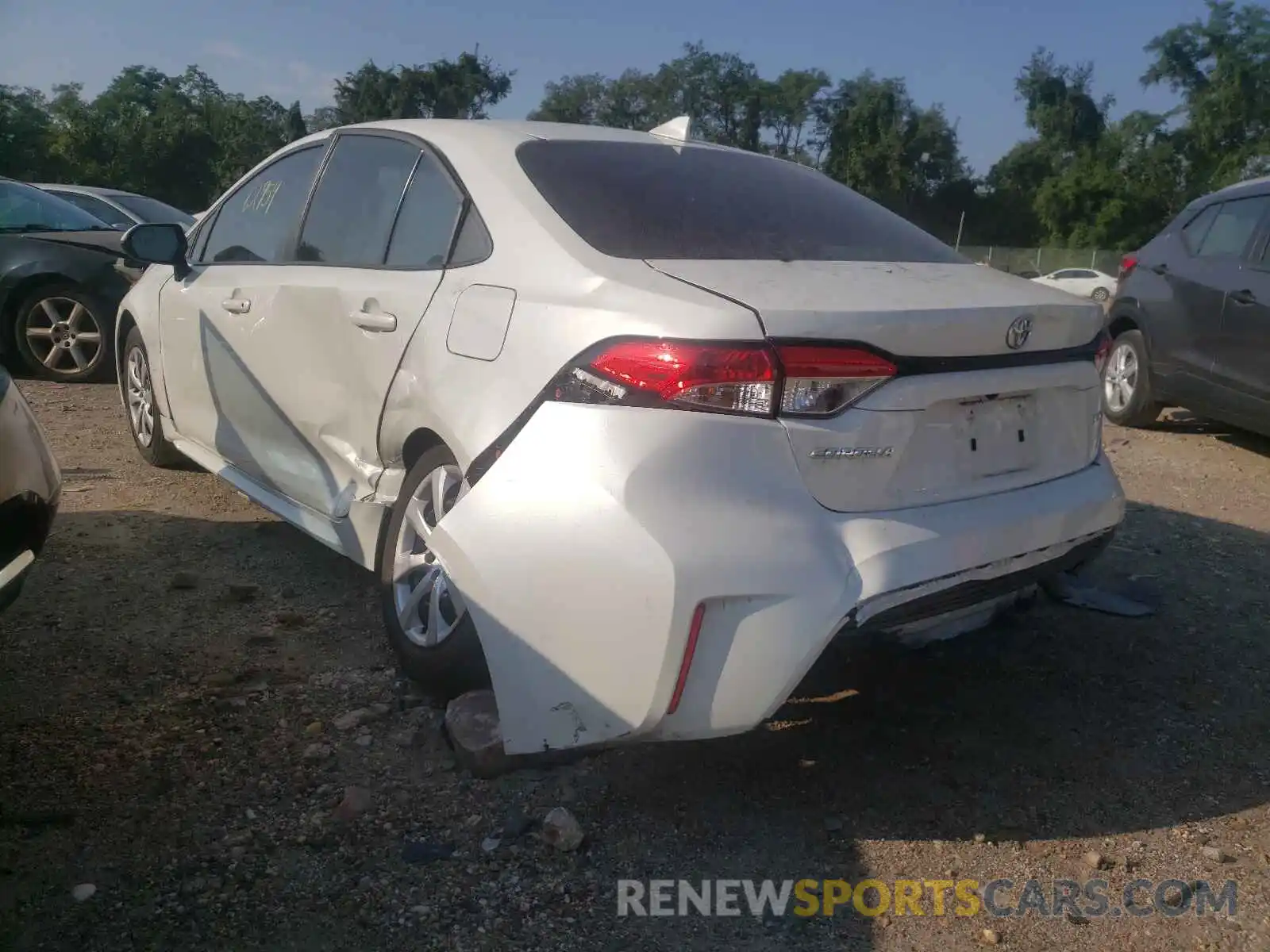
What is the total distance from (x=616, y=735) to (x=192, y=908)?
92 cm

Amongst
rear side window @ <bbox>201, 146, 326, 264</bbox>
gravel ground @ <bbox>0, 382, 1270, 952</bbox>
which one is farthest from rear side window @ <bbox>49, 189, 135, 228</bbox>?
gravel ground @ <bbox>0, 382, 1270, 952</bbox>

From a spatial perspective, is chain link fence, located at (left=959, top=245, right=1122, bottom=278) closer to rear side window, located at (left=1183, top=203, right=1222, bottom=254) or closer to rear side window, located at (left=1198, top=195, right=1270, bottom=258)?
rear side window, located at (left=1183, top=203, right=1222, bottom=254)

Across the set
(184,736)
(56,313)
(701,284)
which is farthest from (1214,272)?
(56,313)

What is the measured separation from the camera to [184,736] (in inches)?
115

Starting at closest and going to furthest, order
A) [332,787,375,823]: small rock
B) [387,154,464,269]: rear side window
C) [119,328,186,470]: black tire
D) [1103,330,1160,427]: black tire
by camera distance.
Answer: [332,787,375,823]: small rock
[387,154,464,269]: rear side window
[119,328,186,470]: black tire
[1103,330,1160,427]: black tire

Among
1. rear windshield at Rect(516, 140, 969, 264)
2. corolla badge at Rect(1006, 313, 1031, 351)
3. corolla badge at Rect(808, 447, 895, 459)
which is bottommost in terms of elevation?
corolla badge at Rect(808, 447, 895, 459)

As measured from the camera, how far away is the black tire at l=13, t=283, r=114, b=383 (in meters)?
7.80

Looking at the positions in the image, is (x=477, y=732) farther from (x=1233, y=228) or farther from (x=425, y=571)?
(x=1233, y=228)

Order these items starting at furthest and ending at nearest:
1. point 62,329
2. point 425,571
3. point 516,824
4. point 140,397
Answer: point 62,329
point 140,397
point 425,571
point 516,824

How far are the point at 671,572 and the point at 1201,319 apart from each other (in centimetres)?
554

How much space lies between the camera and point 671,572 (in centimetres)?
223

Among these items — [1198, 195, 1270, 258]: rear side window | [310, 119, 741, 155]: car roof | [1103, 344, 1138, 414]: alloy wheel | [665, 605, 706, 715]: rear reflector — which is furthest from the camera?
[1103, 344, 1138, 414]: alloy wheel

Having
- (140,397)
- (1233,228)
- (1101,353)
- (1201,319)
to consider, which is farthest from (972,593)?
(1233,228)

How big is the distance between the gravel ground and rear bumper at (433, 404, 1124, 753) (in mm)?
280
